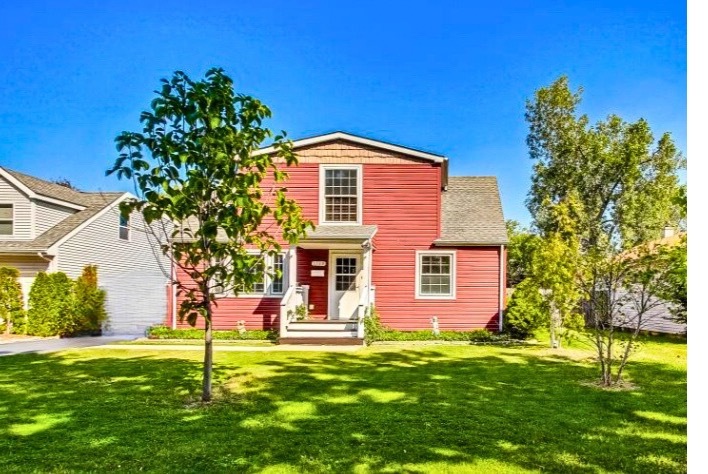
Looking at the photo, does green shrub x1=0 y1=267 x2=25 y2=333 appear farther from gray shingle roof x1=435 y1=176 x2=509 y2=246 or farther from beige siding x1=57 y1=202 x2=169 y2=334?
gray shingle roof x1=435 y1=176 x2=509 y2=246

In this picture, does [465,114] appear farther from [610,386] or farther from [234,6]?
[610,386]

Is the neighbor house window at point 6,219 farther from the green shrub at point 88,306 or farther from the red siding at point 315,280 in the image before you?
the red siding at point 315,280

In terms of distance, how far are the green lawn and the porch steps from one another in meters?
2.85

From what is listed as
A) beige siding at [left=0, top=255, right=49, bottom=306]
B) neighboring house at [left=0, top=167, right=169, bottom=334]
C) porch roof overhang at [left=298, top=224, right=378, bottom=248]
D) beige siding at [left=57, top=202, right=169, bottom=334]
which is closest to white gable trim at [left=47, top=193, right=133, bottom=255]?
neighboring house at [left=0, top=167, right=169, bottom=334]

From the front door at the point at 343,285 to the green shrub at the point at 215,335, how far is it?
1810mm

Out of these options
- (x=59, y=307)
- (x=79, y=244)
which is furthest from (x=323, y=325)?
(x=79, y=244)

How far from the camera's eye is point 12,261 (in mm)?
14039

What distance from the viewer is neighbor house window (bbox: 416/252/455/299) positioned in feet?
42.0

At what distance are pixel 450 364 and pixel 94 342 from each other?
8642 mm

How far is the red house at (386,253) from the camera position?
12.7 metres

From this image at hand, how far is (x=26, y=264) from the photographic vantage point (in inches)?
553

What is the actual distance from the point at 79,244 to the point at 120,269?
2765 millimetres

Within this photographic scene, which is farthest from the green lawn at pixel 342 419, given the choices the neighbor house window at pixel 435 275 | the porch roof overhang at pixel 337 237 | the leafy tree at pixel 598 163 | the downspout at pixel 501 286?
the leafy tree at pixel 598 163

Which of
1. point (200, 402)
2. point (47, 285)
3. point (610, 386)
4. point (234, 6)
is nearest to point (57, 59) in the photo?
point (234, 6)
